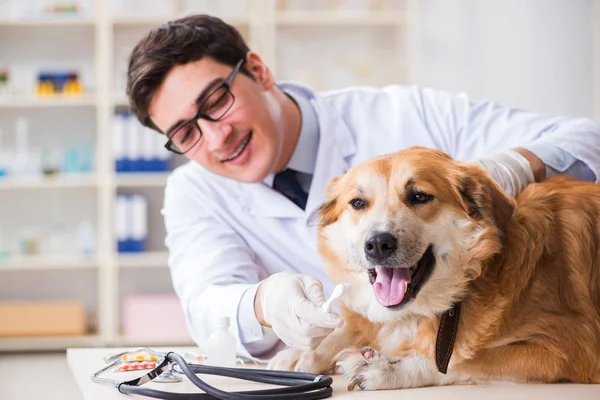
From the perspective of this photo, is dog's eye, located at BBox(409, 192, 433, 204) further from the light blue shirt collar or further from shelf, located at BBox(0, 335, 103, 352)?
shelf, located at BBox(0, 335, 103, 352)

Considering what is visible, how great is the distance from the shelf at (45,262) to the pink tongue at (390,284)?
3.59 metres

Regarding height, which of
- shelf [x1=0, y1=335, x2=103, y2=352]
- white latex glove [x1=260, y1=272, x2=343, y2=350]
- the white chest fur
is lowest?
shelf [x1=0, y1=335, x2=103, y2=352]

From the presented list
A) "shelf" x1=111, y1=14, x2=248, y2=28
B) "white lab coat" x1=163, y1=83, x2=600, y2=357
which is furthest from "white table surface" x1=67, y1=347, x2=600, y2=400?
"shelf" x1=111, y1=14, x2=248, y2=28

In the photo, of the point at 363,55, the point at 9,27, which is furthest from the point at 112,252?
the point at 363,55

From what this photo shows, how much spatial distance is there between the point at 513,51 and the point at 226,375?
334 cm

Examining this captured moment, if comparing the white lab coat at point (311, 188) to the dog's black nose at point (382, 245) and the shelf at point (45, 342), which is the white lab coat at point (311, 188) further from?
the shelf at point (45, 342)

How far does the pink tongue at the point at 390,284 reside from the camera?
4.56 feet

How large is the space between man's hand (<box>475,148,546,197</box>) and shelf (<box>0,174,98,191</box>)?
3.51m

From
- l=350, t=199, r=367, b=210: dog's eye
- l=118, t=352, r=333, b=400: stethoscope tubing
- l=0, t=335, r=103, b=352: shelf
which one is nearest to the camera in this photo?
l=118, t=352, r=333, b=400: stethoscope tubing

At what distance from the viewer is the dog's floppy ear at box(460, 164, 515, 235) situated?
1.41 metres

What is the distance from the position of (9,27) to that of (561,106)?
3414 millimetres

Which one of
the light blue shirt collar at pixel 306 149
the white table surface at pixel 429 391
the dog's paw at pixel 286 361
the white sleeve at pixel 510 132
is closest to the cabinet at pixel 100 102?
the light blue shirt collar at pixel 306 149

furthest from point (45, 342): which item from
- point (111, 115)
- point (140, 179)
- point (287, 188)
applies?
point (287, 188)

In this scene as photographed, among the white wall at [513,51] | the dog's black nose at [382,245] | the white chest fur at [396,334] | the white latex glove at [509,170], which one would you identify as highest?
the white wall at [513,51]
